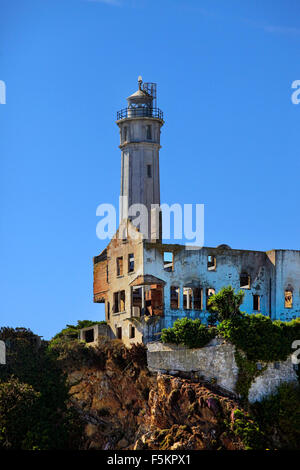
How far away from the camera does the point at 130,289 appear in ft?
297

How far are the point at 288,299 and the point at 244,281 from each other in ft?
11.6

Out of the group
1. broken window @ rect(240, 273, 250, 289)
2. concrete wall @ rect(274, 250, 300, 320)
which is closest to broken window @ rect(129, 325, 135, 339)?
broken window @ rect(240, 273, 250, 289)

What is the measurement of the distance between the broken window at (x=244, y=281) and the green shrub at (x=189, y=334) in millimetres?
7961

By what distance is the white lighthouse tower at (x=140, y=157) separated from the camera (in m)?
104

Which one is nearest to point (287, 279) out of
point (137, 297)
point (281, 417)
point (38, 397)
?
point (137, 297)

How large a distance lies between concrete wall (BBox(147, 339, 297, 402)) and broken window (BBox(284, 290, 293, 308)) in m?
9.06

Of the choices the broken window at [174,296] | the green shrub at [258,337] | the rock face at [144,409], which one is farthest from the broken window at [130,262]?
the green shrub at [258,337]

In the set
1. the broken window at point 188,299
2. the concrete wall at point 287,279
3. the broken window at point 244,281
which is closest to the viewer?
the broken window at point 188,299

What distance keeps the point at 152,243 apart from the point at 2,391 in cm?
1378

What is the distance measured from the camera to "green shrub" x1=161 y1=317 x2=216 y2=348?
8431cm

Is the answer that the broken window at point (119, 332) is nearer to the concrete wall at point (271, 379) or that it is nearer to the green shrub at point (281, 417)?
the concrete wall at point (271, 379)

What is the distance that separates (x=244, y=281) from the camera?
92875 mm

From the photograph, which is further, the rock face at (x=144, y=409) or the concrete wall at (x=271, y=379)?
the concrete wall at (x=271, y=379)
